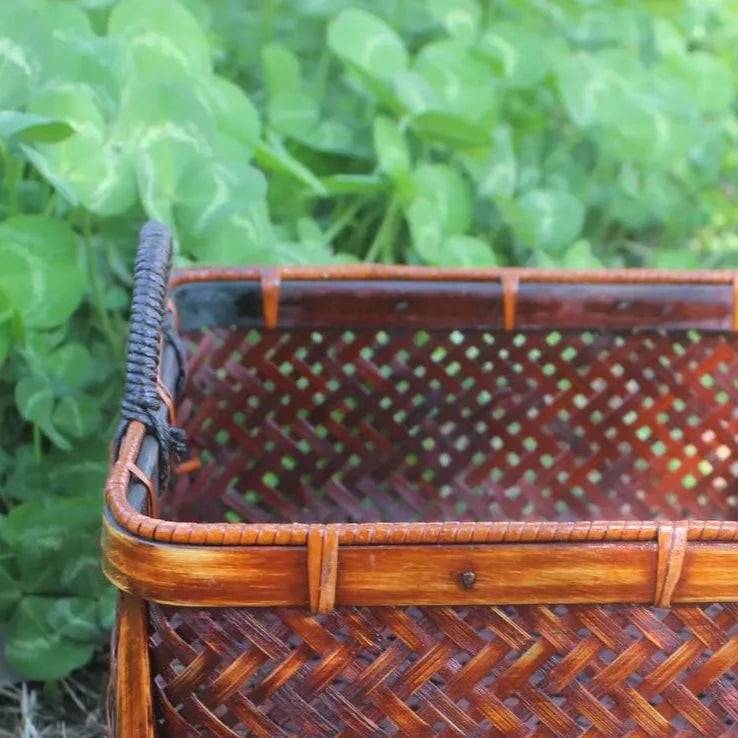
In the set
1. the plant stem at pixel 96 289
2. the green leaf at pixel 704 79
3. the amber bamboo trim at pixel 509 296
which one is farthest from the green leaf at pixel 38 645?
the green leaf at pixel 704 79

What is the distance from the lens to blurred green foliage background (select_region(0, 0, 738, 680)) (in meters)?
0.79

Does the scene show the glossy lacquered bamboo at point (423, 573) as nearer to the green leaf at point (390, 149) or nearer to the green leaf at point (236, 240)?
the green leaf at point (236, 240)

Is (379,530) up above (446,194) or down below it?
above

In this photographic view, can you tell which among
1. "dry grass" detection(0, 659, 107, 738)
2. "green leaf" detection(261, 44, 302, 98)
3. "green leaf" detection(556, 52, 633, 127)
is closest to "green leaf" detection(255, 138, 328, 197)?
"green leaf" detection(261, 44, 302, 98)

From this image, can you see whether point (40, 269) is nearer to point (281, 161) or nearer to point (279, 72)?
point (281, 161)

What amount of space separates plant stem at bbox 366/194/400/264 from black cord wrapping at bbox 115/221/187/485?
0.44 m

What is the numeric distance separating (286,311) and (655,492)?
386 mm

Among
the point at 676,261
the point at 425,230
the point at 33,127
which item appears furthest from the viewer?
the point at 676,261

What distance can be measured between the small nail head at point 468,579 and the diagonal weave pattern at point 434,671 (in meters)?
0.02

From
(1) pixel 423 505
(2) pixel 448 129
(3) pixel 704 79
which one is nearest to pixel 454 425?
(1) pixel 423 505

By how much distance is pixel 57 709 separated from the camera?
0.85m

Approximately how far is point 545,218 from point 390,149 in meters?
0.22

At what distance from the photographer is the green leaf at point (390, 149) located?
0.99 meters

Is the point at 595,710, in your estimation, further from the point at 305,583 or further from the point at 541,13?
the point at 541,13
